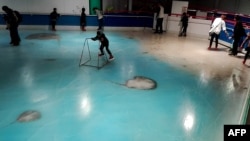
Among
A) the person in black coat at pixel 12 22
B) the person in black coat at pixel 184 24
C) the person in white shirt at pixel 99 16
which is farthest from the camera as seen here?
the person in white shirt at pixel 99 16

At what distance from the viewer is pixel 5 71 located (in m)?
6.14

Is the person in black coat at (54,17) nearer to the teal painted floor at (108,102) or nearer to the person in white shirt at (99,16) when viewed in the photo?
the person in white shirt at (99,16)

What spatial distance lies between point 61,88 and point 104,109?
4.66 ft

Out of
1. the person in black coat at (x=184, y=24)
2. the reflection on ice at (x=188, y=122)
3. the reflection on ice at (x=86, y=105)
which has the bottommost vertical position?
the reflection on ice at (x=188, y=122)

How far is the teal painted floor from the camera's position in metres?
3.67

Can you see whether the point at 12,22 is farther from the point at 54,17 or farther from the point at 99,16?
the point at 99,16

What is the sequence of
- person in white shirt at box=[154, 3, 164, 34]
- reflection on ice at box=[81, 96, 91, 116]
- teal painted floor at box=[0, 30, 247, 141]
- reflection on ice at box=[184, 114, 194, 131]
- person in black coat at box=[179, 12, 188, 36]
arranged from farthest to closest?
1. person in white shirt at box=[154, 3, 164, 34]
2. person in black coat at box=[179, 12, 188, 36]
3. reflection on ice at box=[81, 96, 91, 116]
4. reflection on ice at box=[184, 114, 194, 131]
5. teal painted floor at box=[0, 30, 247, 141]

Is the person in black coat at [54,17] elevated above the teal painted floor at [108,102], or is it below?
above

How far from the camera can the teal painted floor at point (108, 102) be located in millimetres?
3672

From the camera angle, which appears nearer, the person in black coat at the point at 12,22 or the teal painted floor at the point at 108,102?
the teal painted floor at the point at 108,102

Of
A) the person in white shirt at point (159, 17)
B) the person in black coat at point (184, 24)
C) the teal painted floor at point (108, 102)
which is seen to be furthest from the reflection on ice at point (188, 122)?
the person in white shirt at point (159, 17)

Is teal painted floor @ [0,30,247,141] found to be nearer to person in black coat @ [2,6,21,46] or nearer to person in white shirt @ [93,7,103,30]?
person in black coat @ [2,6,21,46]

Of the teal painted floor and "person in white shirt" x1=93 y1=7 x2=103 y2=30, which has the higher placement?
"person in white shirt" x1=93 y1=7 x2=103 y2=30

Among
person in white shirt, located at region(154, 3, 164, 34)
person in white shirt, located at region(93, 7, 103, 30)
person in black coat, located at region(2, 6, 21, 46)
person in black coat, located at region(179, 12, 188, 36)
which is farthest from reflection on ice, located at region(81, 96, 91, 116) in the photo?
person in white shirt, located at region(154, 3, 164, 34)
